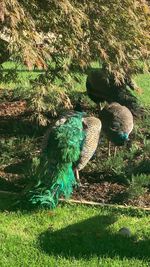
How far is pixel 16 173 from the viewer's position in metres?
5.79

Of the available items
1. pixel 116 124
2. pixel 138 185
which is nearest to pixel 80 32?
pixel 116 124

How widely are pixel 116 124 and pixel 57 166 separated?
1.25m

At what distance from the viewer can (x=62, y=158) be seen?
16.5 ft

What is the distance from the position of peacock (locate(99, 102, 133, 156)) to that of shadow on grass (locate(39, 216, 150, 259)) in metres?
1.46

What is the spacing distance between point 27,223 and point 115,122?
1.88 m

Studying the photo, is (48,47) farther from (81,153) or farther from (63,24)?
(81,153)

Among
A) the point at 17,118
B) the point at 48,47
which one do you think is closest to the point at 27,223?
the point at 48,47

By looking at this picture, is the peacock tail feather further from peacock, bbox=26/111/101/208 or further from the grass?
the grass

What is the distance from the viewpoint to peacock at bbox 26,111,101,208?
4930 mm

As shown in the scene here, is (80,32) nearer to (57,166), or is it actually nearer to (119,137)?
(119,137)

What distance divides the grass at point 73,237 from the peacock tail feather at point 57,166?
0.14 meters

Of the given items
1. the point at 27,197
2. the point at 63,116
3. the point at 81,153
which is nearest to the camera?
the point at 27,197

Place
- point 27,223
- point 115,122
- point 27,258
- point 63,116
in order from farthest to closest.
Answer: point 115,122 < point 63,116 < point 27,223 < point 27,258

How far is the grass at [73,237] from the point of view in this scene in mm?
4012
